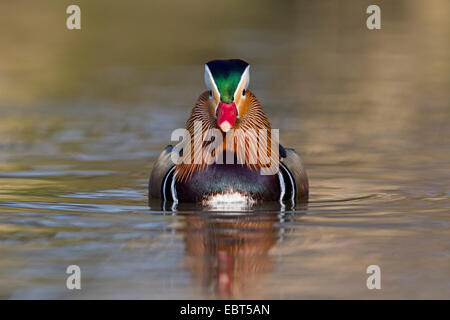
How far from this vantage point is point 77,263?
813cm

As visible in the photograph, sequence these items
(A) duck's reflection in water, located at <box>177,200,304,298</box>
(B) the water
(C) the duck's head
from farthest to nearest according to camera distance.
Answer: (C) the duck's head < (B) the water < (A) duck's reflection in water, located at <box>177,200,304,298</box>

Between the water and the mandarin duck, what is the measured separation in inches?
9.1

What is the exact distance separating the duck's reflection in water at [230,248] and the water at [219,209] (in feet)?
0.08

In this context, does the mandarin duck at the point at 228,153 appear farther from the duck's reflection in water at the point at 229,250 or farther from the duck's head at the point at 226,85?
the duck's reflection in water at the point at 229,250

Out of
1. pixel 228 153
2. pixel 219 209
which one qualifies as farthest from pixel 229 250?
pixel 228 153

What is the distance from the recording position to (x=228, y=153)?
34.5ft

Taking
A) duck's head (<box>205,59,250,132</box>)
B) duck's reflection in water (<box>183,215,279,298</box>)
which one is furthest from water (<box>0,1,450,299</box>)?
duck's head (<box>205,59,250,132</box>)

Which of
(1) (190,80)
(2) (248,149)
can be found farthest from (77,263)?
(1) (190,80)

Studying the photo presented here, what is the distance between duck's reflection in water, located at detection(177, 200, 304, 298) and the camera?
755 centimetres

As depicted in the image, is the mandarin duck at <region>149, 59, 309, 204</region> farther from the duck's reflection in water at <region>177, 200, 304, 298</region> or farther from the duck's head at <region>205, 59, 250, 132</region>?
the duck's reflection in water at <region>177, 200, 304, 298</region>

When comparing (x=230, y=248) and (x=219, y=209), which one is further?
(x=219, y=209)

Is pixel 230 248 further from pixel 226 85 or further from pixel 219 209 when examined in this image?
pixel 226 85

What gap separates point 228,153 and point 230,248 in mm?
1993

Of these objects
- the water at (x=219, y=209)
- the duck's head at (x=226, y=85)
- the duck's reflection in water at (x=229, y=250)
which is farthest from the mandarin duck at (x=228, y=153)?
the duck's reflection in water at (x=229, y=250)
